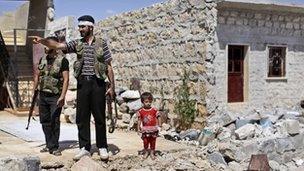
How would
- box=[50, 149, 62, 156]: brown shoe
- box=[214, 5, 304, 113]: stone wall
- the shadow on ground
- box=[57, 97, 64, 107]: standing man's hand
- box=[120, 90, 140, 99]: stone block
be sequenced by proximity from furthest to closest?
box=[120, 90, 140, 99]: stone block
box=[214, 5, 304, 113]: stone wall
the shadow on ground
box=[50, 149, 62, 156]: brown shoe
box=[57, 97, 64, 107]: standing man's hand

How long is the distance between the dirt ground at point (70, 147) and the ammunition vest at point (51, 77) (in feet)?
3.15

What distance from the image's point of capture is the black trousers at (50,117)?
23.9 feet

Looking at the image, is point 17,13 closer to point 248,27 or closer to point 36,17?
point 36,17

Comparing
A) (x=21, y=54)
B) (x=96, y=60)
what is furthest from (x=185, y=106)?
(x=21, y=54)

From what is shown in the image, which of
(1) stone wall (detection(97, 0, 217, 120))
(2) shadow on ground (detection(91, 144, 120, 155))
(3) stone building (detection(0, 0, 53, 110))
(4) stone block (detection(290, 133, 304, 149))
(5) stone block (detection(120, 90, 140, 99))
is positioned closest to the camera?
(2) shadow on ground (detection(91, 144, 120, 155))

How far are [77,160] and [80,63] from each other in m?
1.33

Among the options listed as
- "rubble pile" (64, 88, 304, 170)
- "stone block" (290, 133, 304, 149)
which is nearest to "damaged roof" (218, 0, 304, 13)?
"rubble pile" (64, 88, 304, 170)

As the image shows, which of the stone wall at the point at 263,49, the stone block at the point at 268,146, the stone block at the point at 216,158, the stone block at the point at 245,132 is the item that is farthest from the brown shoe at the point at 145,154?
the stone wall at the point at 263,49

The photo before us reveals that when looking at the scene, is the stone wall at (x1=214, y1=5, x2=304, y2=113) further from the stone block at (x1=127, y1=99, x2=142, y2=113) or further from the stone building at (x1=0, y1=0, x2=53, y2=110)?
the stone building at (x1=0, y1=0, x2=53, y2=110)

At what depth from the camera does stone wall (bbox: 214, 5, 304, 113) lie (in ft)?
37.4

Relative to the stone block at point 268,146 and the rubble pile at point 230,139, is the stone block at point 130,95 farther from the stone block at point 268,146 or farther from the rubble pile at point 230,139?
the stone block at point 268,146

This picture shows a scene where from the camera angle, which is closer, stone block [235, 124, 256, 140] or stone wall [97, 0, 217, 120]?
stone block [235, 124, 256, 140]

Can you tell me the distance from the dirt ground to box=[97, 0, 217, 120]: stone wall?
263cm

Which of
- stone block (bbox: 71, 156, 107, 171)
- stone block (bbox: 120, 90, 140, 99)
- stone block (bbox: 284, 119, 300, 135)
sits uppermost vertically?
stone block (bbox: 120, 90, 140, 99)
